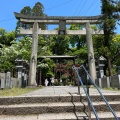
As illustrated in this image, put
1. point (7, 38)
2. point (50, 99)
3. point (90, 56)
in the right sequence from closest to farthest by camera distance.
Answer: point (50, 99)
point (90, 56)
point (7, 38)

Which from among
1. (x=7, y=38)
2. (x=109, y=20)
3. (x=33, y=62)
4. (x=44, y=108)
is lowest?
(x=44, y=108)

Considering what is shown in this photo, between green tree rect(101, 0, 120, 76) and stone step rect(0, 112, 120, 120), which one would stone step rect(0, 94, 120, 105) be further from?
green tree rect(101, 0, 120, 76)

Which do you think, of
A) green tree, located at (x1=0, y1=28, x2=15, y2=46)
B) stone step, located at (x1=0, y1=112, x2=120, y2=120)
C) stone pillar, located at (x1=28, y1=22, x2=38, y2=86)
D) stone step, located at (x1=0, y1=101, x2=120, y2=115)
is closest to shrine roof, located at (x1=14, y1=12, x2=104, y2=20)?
stone pillar, located at (x1=28, y1=22, x2=38, y2=86)

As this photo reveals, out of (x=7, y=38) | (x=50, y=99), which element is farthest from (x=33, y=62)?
(x=7, y=38)

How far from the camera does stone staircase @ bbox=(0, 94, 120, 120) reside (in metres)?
3.40

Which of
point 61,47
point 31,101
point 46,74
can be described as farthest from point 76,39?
point 31,101

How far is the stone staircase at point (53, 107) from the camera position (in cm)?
340

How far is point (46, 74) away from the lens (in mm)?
22188

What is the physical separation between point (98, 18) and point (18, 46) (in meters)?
11.6

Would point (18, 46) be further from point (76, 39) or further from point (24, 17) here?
point (76, 39)

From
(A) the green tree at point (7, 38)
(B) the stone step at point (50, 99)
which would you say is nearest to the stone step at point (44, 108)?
(B) the stone step at point (50, 99)

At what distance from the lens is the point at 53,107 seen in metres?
3.62

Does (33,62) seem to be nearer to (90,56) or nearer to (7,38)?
(90,56)

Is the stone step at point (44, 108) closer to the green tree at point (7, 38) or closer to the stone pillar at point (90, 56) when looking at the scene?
the stone pillar at point (90, 56)
